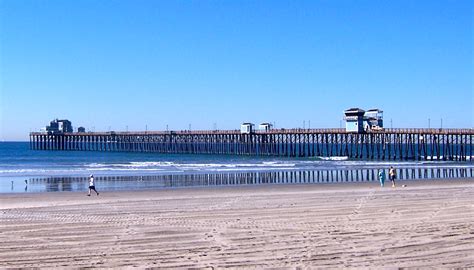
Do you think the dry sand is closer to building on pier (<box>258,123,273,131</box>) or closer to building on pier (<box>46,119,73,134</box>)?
building on pier (<box>258,123,273,131</box>)

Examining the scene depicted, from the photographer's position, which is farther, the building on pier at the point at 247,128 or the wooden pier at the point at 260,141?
the building on pier at the point at 247,128

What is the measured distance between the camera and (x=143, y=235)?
10422mm

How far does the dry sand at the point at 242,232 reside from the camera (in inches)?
325

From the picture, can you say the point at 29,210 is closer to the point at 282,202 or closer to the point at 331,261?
the point at 282,202

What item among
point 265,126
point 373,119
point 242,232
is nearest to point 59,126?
point 265,126

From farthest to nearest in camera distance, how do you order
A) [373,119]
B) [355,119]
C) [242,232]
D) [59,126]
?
[59,126] → [373,119] → [355,119] → [242,232]

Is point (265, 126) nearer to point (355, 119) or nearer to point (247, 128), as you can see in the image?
point (247, 128)

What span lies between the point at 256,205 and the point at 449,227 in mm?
5737

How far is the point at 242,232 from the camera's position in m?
10.5


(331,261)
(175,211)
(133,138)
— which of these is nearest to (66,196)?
(175,211)

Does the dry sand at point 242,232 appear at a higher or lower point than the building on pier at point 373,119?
lower

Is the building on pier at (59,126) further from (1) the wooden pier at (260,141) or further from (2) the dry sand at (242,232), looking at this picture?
(2) the dry sand at (242,232)

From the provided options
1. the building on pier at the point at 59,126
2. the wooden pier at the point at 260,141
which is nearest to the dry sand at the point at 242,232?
the wooden pier at the point at 260,141

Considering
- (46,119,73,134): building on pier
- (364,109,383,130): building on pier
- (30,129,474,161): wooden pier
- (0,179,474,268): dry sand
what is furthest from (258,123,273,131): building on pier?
(0,179,474,268): dry sand
